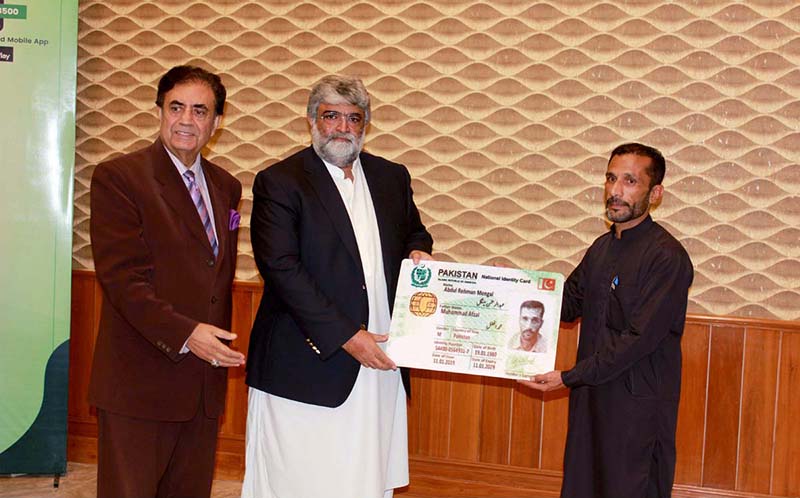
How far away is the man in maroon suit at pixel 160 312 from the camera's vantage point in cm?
246

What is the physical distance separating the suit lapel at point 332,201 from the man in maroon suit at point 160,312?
0.36m

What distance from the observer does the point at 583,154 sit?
4.23m

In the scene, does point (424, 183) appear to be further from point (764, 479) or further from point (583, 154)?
point (764, 479)

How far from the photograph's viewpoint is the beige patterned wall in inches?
160

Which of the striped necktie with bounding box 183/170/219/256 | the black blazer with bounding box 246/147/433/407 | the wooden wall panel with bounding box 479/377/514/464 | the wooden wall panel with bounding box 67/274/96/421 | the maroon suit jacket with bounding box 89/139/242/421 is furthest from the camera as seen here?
the wooden wall panel with bounding box 67/274/96/421

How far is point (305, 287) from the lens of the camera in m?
2.74

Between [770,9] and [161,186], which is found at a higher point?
[770,9]

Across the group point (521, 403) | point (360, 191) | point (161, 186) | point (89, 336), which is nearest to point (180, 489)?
point (161, 186)

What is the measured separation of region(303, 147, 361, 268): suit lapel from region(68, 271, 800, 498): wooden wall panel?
1.80 m

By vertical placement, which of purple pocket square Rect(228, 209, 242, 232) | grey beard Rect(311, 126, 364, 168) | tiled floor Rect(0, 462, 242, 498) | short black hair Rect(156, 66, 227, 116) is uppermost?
short black hair Rect(156, 66, 227, 116)

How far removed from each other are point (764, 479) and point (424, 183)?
2198 mm

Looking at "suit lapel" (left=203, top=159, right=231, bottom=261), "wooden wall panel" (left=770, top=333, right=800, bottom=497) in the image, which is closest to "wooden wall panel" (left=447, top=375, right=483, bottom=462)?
"wooden wall panel" (left=770, top=333, right=800, bottom=497)

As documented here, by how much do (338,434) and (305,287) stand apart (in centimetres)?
51

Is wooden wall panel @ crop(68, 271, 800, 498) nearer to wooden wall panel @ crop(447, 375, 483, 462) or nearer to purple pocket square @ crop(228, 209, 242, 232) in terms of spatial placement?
wooden wall panel @ crop(447, 375, 483, 462)
